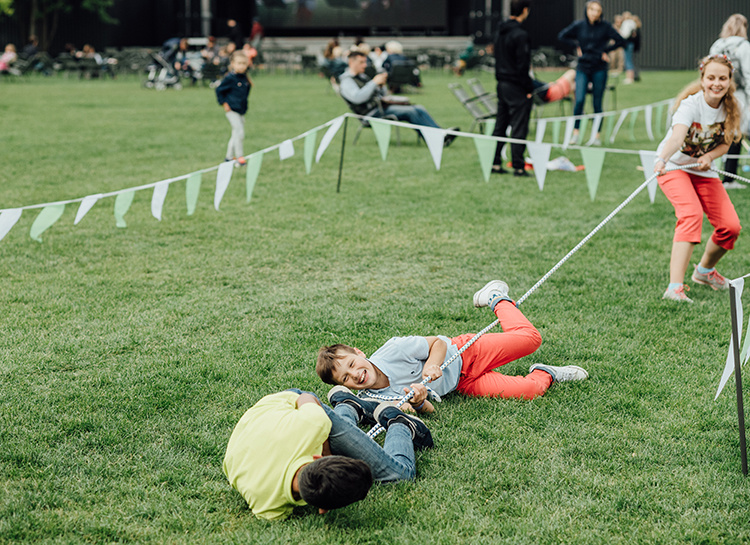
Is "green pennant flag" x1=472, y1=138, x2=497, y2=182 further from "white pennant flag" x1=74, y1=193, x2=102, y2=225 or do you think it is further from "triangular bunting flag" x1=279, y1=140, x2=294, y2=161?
"white pennant flag" x1=74, y1=193, x2=102, y2=225

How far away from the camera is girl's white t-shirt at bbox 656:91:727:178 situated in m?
4.99

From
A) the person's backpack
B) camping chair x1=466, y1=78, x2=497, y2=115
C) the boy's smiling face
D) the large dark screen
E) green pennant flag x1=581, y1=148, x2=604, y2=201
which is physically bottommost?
the boy's smiling face

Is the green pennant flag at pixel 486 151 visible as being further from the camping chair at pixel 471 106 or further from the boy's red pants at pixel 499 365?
the camping chair at pixel 471 106

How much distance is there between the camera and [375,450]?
300 centimetres

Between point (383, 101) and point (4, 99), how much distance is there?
466 inches

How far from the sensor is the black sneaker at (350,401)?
3.47 meters

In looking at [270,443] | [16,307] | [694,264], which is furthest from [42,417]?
[694,264]

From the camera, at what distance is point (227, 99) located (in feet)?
32.7

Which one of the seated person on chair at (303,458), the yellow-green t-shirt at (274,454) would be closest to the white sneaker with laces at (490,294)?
the seated person on chair at (303,458)

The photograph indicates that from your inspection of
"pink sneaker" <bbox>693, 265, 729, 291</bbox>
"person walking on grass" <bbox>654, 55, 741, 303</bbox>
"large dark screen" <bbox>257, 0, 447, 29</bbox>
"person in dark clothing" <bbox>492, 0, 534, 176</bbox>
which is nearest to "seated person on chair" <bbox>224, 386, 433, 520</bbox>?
"person walking on grass" <bbox>654, 55, 741, 303</bbox>

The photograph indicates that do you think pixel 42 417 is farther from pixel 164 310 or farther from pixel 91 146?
pixel 91 146

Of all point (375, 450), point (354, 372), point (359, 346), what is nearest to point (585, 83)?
point (359, 346)

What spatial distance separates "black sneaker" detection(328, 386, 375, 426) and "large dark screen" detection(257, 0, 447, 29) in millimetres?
34402

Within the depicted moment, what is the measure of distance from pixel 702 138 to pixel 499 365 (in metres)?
2.39
